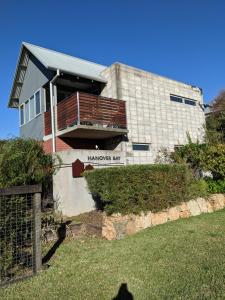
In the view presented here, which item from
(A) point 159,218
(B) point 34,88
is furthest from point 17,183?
(B) point 34,88

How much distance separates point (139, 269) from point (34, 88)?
14670 mm

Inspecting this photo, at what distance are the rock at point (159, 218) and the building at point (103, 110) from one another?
12.3 ft

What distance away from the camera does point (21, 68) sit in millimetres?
19688

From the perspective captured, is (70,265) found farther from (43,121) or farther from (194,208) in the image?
(43,121)

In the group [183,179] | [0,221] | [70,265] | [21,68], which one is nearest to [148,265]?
[70,265]

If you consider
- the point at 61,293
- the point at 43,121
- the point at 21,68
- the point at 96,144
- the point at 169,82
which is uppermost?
the point at 21,68

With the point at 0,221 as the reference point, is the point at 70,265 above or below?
below

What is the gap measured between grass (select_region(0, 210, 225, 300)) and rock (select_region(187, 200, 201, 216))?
2453 millimetres

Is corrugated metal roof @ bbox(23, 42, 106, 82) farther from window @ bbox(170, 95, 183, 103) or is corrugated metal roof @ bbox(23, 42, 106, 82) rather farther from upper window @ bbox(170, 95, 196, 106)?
upper window @ bbox(170, 95, 196, 106)

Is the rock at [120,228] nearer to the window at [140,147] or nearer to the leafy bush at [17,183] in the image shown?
the leafy bush at [17,183]

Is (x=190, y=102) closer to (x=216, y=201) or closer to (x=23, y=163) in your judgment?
(x=216, y=201)

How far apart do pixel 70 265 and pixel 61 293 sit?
1.35 m

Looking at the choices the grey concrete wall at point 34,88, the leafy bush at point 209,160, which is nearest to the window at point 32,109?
the grey concrete wall at point 34,88

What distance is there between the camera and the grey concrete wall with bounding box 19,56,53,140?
653 inches
